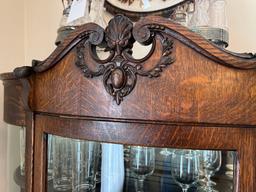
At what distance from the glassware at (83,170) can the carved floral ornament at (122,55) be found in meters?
0.20

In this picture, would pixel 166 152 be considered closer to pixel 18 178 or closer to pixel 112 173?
pixel 112 173

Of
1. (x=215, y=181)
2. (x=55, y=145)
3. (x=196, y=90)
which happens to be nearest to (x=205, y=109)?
(x=196, y=90)

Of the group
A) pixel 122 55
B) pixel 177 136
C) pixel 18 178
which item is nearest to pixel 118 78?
pixel 122 55

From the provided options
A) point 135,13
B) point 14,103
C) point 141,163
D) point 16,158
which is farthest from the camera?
point 135,13

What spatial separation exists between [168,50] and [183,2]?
1.65ft

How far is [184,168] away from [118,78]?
0.73 ft

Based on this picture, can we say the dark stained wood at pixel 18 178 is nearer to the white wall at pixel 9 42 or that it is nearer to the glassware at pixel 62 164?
the glassware at pixel 62 164

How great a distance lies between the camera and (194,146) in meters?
0.58

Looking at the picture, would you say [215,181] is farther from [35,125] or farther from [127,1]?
[127,1]

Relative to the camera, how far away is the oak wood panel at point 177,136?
0.54 meters

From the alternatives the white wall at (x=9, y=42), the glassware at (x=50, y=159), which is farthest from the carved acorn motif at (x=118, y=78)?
the white wall at (x=9, y=42)

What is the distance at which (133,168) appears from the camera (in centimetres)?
75

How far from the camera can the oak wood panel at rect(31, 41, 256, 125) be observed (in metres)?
0.54

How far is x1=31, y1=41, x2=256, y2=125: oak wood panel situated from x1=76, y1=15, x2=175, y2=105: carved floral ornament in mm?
12
